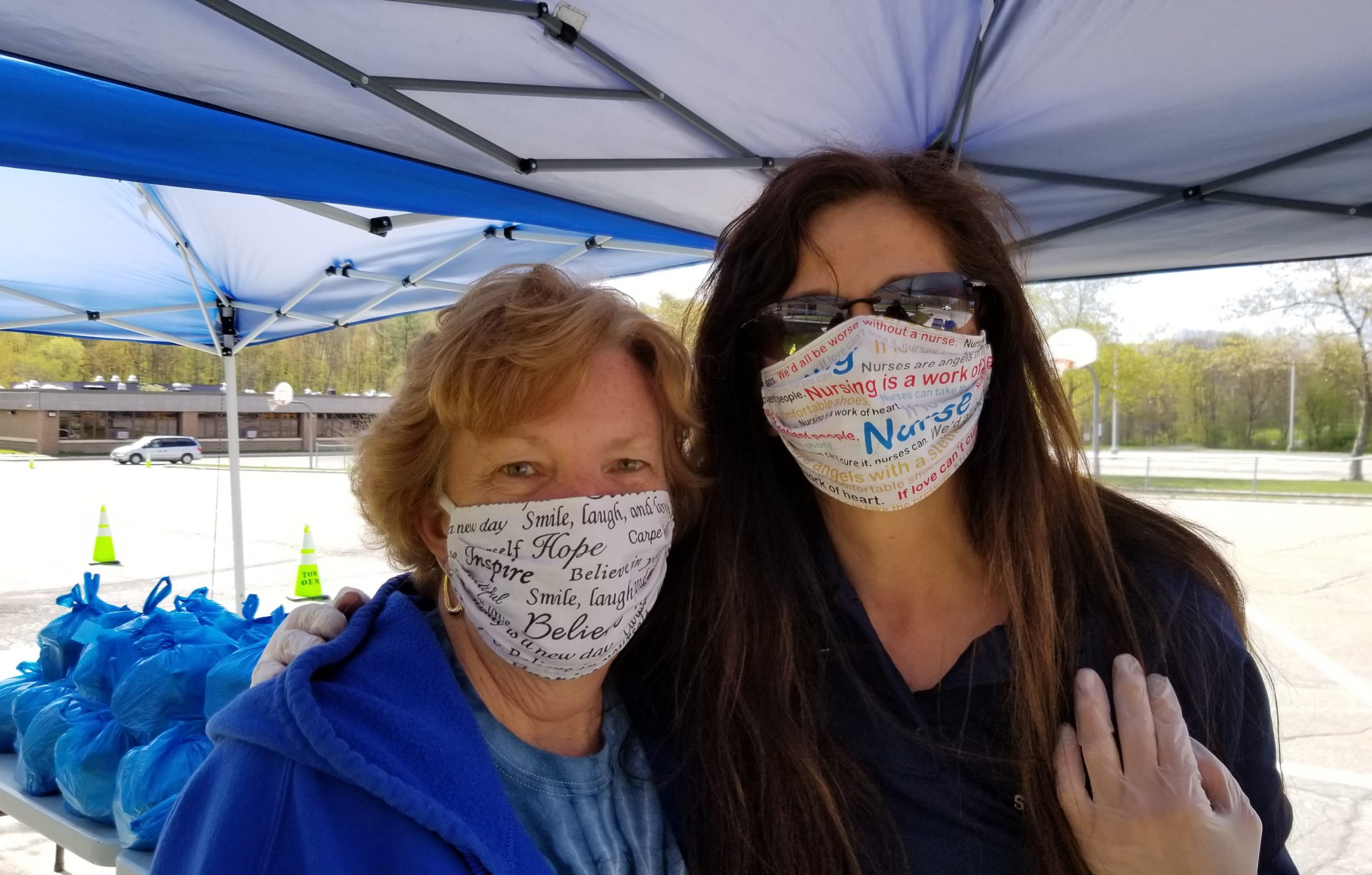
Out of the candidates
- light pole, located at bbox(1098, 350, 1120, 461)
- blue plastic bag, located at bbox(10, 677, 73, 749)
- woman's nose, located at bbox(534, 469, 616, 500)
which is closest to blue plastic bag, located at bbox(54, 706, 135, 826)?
blue plastic bag, located at bbox(10, 677, 73, 749)

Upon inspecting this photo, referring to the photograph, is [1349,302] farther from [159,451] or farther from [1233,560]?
[159,451]

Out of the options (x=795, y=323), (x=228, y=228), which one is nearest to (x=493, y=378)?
(x=795, y=323)

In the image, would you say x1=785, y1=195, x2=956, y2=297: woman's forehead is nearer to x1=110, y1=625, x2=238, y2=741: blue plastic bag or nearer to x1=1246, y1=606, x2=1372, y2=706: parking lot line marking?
x1=110, y1=625, x2=238, y2=741: blue plastic bag

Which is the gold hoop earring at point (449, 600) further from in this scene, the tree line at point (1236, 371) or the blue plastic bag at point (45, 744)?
the tree line at point (1236, 371)

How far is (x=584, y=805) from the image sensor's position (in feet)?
3.96

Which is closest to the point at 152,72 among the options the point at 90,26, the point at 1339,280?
the point at 90,26

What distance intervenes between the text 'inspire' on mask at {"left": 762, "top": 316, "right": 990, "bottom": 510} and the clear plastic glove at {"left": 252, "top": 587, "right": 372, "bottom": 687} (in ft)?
2.81

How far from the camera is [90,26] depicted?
6.43ft

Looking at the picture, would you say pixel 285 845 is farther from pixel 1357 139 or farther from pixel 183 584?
pixel 183 584

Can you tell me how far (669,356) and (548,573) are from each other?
0.42m

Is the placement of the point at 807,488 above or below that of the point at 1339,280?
below

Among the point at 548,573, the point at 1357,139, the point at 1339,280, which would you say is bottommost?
the point at 548,573

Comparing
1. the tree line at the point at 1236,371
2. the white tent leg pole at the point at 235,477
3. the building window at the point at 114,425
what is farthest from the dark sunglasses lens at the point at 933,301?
the building window at the point at 114,425

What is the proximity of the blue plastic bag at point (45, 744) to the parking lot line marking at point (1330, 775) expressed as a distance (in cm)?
544
